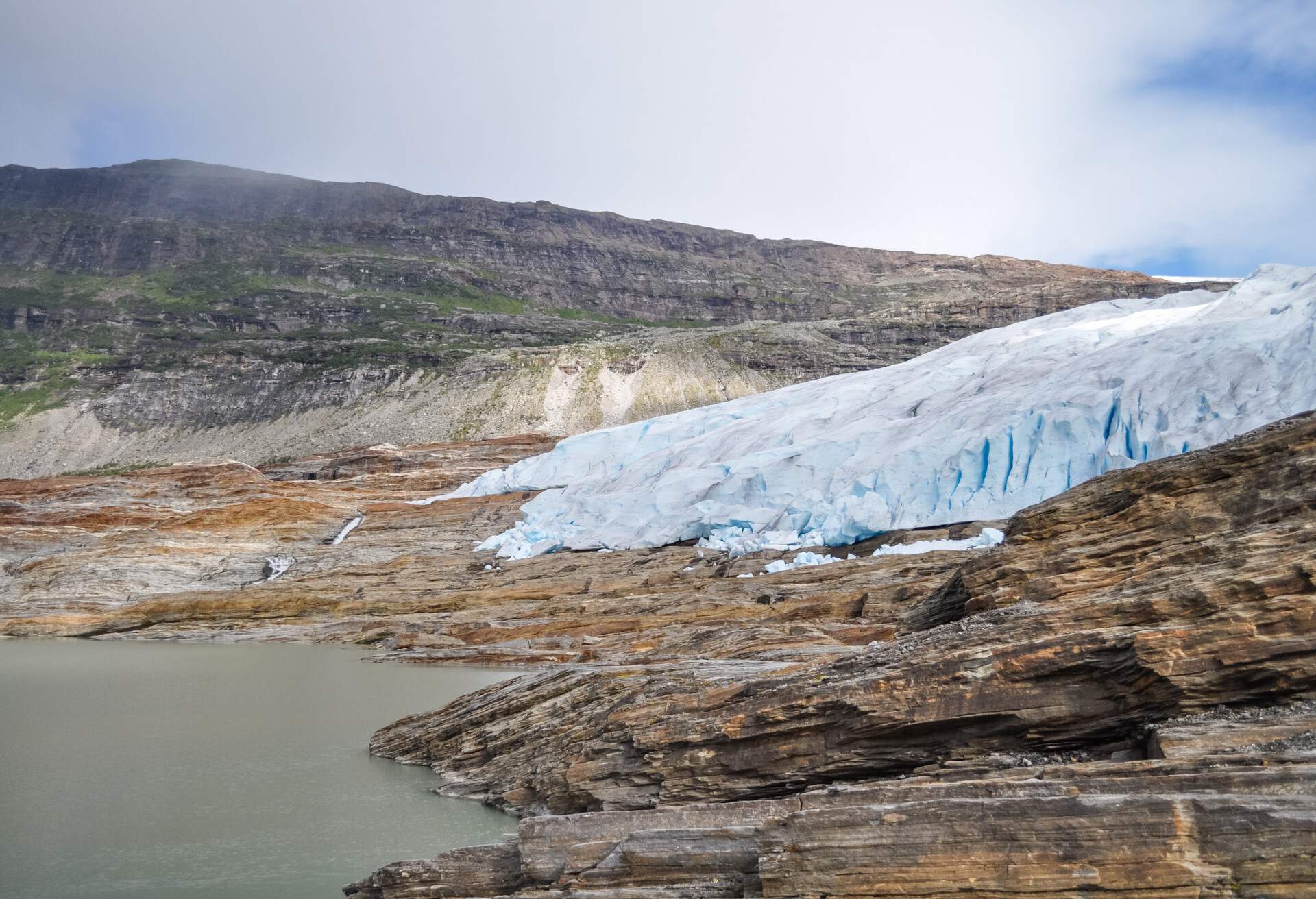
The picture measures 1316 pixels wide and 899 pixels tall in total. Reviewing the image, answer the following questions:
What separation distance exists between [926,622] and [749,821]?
8.14 meters

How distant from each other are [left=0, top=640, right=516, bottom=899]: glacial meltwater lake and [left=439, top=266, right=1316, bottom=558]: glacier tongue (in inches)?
575

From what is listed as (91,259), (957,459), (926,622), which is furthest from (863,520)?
(91,259)

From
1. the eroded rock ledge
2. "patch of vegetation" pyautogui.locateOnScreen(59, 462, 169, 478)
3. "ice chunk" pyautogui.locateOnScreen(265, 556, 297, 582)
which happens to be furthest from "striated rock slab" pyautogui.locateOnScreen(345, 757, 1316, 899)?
"patch of vegetation" pyautogui.locateOnScreen(59, 462, 169, 478)

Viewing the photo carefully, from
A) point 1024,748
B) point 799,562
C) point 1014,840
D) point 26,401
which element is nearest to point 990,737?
point 1024,748

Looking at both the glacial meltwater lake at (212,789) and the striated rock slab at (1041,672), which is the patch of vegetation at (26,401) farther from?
the striated rock slab at (1041,672)

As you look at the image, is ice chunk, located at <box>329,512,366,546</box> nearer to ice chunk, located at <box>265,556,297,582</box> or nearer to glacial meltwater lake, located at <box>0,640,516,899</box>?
ice chunk, located at <box>265,556,297,582</box>

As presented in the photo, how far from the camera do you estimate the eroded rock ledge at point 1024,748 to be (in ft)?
20.1

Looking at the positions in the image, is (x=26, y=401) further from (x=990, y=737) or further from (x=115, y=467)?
(x=990, y=737)

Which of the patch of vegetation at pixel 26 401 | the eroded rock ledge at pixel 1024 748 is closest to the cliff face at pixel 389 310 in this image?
the patch of vegetation at pixel 26 401

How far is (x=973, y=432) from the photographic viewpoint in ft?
111

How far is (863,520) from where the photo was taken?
3350cm

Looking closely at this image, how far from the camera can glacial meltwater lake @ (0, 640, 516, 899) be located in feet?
38.0

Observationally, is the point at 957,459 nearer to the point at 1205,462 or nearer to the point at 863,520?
the point at 863,520

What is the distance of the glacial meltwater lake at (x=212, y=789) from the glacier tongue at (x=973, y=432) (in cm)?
1461
